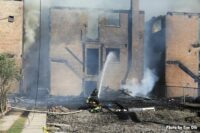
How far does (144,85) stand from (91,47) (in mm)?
6398

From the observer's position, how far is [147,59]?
38469mm

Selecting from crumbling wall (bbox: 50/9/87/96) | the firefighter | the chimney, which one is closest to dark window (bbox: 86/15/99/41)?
crumbling wall (bbox: 50/9/87/96)

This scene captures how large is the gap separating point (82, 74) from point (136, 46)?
19.7 feet

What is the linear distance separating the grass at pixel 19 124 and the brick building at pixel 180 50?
2129 cm

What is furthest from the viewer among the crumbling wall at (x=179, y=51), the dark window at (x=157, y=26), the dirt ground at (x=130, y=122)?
the dark window at (x=157, y=26)

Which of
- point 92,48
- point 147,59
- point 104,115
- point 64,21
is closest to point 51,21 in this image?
point 64,21

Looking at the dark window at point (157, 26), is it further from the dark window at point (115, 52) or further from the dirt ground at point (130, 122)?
the dirt ground at point (130, 122)

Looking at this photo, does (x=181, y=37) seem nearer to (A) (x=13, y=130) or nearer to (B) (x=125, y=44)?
(B) (x=125, y=44)

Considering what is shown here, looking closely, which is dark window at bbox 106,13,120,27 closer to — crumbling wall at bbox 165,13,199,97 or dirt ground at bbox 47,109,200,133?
crumbling wall at bbox 165,13,199,97

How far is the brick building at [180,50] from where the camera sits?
1407 inches

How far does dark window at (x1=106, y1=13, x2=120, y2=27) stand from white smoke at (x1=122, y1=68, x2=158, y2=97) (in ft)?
18.7

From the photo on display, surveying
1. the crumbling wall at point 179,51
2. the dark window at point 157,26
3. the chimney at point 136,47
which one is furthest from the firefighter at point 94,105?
the dark window at point 157,26

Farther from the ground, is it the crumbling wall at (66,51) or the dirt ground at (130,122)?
the crumbling wall at (66,51)

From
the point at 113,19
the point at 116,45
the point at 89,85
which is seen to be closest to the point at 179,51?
the point at 116,45
